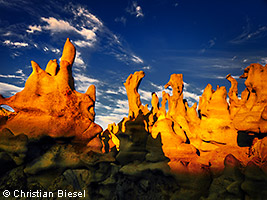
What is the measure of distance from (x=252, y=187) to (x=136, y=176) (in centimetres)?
453

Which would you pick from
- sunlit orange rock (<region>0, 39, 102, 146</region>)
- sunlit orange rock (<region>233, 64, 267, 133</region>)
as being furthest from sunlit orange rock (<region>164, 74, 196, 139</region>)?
sunlit orange rock (<region>0, 39, 102, 146</region>)

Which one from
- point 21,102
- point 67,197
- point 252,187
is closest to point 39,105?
point 21,102

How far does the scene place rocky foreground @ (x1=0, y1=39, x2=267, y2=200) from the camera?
21.5 ft

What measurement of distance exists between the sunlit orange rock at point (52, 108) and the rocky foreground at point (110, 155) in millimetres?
43

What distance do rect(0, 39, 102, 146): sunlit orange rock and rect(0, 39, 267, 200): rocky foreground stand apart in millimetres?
43

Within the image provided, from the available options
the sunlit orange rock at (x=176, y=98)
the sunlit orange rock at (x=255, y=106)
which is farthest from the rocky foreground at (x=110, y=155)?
the sunlit orange rock at (x=176, y=98)

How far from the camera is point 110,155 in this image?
29.4 ft

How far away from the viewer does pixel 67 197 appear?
7078mm

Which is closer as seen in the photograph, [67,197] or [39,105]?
[67,197]

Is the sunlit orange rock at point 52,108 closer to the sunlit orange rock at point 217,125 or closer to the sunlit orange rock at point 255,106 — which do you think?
the sunlit orange rock at point 217,125

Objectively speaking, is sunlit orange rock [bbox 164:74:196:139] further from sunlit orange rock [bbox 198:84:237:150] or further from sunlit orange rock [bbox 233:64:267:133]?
sunlit orange rock [bbox 233:64:267:133]

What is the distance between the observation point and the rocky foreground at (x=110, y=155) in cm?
657

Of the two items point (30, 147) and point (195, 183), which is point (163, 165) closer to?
point (195, 183)

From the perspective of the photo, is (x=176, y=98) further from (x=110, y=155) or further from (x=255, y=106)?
(x=110, y=155)
